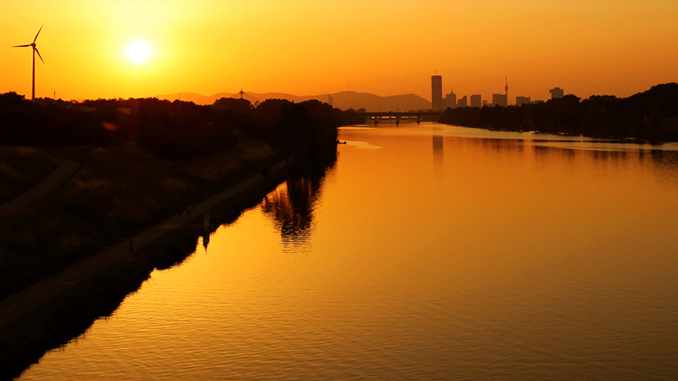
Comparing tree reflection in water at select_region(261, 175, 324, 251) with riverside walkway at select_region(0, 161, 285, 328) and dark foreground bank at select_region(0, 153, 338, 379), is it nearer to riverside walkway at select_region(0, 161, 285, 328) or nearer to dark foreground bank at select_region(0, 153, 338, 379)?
dark foreground bank at select_region(0, 153, 338, 379)

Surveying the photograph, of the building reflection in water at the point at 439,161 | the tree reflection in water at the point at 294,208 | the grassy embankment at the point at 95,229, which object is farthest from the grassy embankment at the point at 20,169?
the building reflection in water at the point at 439,161

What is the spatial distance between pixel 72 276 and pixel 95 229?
39.1 feet

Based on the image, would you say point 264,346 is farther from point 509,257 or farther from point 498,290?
point 509,257

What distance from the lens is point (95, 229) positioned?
1897 inches

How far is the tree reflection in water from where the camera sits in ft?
188

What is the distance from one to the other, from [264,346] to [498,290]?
15933 mm

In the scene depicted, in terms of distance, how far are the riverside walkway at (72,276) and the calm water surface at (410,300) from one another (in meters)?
2.56

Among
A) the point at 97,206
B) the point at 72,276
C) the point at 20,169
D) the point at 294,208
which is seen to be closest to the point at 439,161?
the point at 294,208

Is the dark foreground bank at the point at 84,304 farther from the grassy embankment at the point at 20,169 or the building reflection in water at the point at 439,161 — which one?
the building reflection in water at the point at 439,161

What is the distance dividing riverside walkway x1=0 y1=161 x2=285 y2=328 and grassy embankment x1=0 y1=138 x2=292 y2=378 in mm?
522

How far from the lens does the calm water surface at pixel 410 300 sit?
29719 mm

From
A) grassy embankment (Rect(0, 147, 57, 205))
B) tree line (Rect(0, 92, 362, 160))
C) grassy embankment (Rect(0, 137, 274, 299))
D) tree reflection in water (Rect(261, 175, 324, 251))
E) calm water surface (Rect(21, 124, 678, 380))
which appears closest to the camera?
calm water surface (Rect(21, 124, 678, 380))

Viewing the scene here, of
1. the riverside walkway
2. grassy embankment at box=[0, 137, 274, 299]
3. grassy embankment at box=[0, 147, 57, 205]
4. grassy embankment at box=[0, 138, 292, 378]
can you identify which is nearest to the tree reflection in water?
grassy embankment at box=[0, 138, 292, 378]

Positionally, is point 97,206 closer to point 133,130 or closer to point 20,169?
point 20,169
